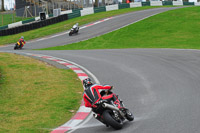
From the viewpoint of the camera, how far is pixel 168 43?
26.7 meters

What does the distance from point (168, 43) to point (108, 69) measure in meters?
12.1

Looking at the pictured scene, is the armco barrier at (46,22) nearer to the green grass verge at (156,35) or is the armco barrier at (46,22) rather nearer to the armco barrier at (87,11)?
the armco barrier at (87,11)

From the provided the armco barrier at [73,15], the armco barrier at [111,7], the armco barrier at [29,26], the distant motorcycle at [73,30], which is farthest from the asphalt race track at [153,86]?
the armco barrier at [111,7]

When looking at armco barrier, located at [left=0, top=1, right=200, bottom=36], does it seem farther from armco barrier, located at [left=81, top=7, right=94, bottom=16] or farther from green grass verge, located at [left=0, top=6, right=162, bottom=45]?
green grass verge, located at [left=0, top=6, right=162, bottom=45]

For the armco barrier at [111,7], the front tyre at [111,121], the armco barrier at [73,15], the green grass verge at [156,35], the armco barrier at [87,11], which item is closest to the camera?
the front tyre at [111,121]

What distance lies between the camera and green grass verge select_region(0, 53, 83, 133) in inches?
368

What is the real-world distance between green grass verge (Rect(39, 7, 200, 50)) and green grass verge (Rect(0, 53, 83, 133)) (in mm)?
11760

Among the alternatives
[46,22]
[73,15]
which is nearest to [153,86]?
[46,22]

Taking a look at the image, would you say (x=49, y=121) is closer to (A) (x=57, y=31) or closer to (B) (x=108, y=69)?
(B) (x=108, y=69)

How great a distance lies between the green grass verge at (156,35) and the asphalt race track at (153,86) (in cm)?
745

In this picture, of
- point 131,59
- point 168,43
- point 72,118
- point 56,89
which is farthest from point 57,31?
point 72,118

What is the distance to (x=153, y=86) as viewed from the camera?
12039 millimetres

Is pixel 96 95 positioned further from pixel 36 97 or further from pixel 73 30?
pixel 73 30

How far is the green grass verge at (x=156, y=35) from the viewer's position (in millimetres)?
27141
